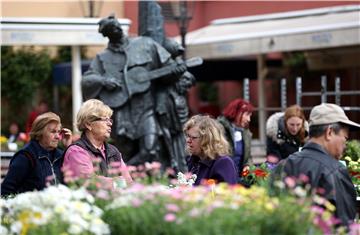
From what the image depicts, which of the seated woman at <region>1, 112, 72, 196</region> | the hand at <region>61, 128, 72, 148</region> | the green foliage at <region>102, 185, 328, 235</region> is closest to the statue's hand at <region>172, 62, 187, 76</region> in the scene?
the hand at <region>61, 128, 72, 148</region>

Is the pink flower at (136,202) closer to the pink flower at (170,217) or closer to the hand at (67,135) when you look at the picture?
the pink flower at (170,217)

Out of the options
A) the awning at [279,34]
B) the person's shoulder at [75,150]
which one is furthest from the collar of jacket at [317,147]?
the awning at [279,34]

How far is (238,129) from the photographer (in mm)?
11102

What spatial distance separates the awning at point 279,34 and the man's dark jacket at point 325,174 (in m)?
14.7

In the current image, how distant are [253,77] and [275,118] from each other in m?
17.4

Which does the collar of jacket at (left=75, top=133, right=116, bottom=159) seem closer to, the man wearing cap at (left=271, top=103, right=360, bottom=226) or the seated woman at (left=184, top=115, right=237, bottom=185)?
the seated woman at (left=184, top=115, right=237, bottom=185)

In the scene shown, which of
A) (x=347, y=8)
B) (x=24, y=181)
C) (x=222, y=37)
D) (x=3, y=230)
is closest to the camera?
(x=3, y=230)

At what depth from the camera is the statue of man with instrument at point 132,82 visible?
13.1 metres

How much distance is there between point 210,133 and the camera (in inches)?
283

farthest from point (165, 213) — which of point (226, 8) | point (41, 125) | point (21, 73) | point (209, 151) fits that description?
point (226, 8)

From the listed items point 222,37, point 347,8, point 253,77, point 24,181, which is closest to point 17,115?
point 253,77

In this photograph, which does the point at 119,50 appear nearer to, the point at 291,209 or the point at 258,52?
the point at 291,209

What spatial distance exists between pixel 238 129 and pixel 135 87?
247 centimetres

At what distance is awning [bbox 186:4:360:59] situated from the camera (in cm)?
2114
